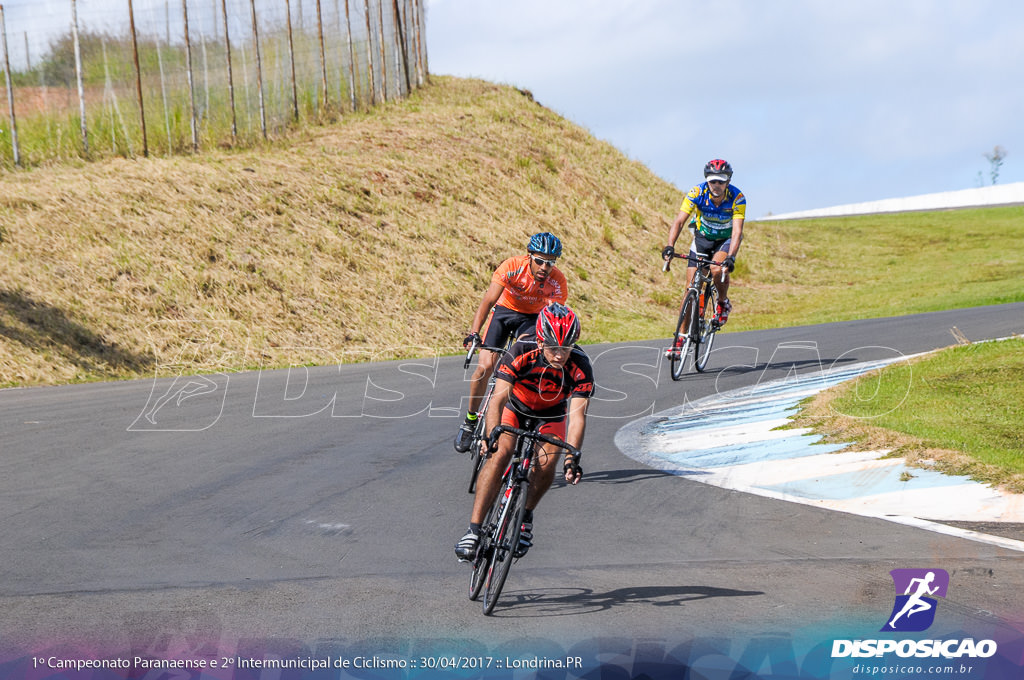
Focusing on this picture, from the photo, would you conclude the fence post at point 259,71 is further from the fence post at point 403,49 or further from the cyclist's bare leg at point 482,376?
the cyclist's bare leg at point 482,376

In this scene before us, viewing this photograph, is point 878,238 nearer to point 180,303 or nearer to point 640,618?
point 180,303

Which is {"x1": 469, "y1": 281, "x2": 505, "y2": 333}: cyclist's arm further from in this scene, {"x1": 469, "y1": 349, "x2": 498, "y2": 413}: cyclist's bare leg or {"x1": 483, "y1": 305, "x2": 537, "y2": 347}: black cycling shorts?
{"x1": 469, "y1": 349, "x2": 498, "y2": 413}: cyclist's bare leg

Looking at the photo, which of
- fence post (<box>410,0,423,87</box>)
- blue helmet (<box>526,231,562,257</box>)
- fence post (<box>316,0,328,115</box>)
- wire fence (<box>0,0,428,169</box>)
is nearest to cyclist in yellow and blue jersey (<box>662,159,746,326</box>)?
blue helmet (<box>526,231,562,257</box>)

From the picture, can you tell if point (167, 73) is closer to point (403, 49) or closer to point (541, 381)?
point (403, 49)

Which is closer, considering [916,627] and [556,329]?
[916,627]

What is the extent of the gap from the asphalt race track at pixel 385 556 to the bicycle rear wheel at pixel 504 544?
5.2 inches

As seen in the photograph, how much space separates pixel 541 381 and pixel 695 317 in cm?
787

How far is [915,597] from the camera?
5922 mm

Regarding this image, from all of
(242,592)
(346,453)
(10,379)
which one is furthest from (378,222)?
(242,592)

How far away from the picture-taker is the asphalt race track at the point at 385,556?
556cm

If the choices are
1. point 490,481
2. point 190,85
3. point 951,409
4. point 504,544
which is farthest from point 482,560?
point 190,85

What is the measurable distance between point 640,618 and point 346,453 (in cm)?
549

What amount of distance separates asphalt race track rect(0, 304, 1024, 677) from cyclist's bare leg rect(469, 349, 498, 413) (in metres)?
0.66

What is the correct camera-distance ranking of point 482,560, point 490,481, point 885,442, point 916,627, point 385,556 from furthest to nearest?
1. point 885,442
2. point 385,556
3. point 490,481
4. point 482,560
5. point 916,627
